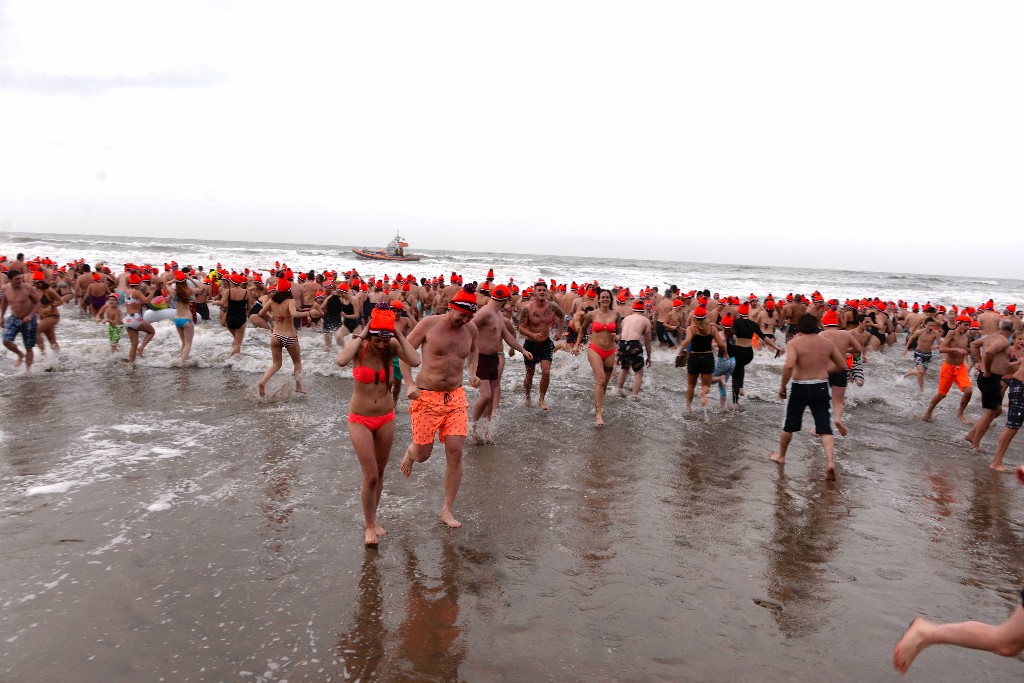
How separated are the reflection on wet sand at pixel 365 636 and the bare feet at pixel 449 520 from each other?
88 cm

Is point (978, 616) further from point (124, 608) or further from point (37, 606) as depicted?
point (37, 606)

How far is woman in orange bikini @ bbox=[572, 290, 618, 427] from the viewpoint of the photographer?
342 inches

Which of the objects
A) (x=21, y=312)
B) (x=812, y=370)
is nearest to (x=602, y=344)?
(x=812, y=370)

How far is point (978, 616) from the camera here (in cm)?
396

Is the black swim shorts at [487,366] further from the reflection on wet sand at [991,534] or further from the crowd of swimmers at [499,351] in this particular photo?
the reflection on wet sand at [991,534]

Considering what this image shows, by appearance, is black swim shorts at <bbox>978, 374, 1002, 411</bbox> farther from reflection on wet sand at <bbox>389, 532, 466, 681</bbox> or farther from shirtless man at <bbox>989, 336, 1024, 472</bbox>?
reflection on wet sand at <bbox>389, 532, 466, 681</bbox>

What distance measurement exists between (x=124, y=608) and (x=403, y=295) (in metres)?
12.3

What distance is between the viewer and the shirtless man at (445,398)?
4.88 m

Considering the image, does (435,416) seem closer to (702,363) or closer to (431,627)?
(431,627)

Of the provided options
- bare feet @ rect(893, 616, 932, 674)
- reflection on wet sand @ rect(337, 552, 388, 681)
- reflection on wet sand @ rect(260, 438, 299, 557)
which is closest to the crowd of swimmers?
bare feet @ rect(893, 616, 932, 674)

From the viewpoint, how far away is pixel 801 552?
471 cm

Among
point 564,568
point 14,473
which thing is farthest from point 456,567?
point 14,473

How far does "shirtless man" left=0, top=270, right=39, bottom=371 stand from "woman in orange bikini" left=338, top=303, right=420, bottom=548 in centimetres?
835

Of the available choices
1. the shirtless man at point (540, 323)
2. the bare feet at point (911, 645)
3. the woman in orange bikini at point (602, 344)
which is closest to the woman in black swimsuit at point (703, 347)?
the woman in orange bikini at point (602, 344)
